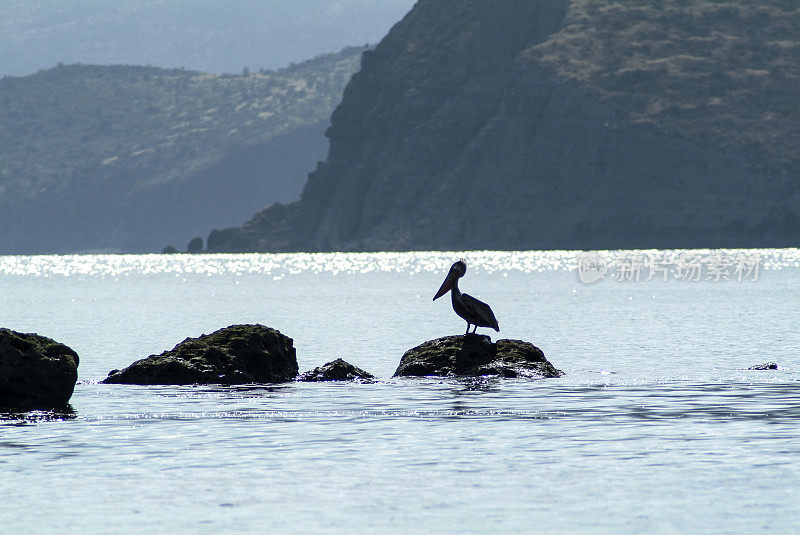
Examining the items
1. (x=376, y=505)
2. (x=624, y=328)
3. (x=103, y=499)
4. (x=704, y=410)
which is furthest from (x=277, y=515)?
(x=624, y=328)

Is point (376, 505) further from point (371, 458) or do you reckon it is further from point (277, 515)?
point (371, 458)

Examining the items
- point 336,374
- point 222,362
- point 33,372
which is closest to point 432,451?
point 33,372

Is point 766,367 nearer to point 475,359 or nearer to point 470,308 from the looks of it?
point 475,359

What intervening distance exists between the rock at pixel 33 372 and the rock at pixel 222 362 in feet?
14.4

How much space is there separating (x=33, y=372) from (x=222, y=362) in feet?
19.4

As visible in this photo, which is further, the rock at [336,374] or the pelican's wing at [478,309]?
the rock at [336,374]

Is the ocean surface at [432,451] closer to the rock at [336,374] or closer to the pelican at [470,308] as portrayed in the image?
the rock at [336,374]

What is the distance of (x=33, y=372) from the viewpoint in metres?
25.1

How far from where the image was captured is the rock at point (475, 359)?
29.1 meters

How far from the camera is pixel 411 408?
24.4m

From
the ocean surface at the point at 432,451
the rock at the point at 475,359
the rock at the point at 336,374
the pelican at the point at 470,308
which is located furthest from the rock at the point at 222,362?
the pelican at the point at 470,308

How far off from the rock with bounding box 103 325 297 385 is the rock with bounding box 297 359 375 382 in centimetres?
70

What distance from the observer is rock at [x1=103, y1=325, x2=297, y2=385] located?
29.8 meters

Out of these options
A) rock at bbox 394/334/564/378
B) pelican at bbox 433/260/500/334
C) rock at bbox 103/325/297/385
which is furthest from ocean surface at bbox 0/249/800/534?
pelican at bbox 433/260/500/334
